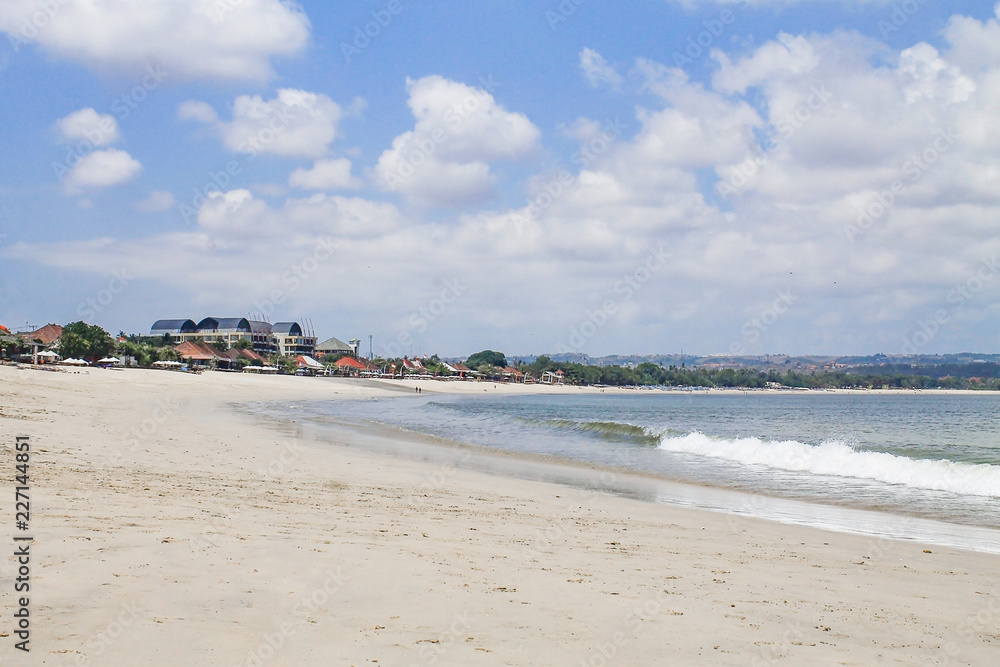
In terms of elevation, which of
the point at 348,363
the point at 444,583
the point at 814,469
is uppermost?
the point at 348,363

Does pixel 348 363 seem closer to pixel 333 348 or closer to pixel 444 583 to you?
pixel 333 348

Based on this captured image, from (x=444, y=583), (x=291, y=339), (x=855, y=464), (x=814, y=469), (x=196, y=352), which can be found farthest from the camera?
(x=291, y=339)

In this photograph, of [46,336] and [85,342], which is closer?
[85,342]

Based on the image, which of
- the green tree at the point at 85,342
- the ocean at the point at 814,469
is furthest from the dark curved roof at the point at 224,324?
the ocean at the point at 814,469

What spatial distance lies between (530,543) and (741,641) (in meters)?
3.61

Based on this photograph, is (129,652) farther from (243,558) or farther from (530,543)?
(530,543)

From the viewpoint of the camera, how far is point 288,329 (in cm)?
18100

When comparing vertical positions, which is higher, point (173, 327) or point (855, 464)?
point (173, 327)

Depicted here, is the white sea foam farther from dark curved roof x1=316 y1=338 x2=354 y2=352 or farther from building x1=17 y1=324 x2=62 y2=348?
dark curved roof x1=316 y1=338 x2=354 y2=352

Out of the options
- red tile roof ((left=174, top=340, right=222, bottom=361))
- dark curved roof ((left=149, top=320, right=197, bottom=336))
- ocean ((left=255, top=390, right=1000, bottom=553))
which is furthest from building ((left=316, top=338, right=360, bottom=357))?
ocean ((left=255, top=390, right=1000, bottom=553))

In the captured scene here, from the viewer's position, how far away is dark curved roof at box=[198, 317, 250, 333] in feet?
536

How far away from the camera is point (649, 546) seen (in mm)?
9273

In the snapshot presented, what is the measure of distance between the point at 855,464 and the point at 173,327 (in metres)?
166

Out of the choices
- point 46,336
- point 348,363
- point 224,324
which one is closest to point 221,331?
point 224,324
